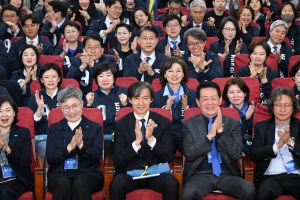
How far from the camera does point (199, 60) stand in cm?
642

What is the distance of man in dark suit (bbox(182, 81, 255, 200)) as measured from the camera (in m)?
4.85

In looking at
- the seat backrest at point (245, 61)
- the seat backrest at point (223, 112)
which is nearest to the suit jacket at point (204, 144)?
the seat backrest at point (223, 112)

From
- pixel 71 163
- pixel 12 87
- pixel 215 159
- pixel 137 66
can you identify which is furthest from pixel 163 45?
pixel 71 163

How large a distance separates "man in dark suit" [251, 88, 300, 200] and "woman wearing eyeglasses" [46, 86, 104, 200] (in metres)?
1.27

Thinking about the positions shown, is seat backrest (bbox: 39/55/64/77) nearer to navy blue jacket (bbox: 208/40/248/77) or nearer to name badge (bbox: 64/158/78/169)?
navy blue jacket (bbox: 208/40/248/77)

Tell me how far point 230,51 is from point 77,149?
2842mm

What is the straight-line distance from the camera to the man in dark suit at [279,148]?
4.95m

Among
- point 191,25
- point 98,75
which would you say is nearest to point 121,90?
point 98,75

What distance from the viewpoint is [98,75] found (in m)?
5.91

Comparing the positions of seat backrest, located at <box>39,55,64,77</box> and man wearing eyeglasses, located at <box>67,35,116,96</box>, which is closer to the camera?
man wearing eyeglasses, located at <box>67,35,116,96</box>

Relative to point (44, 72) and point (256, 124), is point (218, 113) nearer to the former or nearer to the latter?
point (256, 124)

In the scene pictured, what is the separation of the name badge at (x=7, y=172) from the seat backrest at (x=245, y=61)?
2.78 m

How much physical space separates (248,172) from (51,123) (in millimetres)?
1660

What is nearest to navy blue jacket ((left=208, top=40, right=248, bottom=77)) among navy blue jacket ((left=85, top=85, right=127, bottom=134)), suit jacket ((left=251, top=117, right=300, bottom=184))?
navy blue jacket ((left=85, top=85, right=127, bottom=134))
